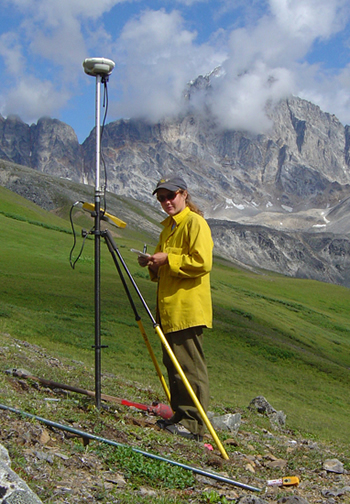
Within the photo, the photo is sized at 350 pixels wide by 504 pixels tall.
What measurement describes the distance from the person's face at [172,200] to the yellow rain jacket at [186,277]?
79 millimetres

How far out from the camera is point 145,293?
32.8 metres

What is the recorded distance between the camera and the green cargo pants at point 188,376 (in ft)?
22.0

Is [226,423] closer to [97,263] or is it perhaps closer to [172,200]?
[97,263]

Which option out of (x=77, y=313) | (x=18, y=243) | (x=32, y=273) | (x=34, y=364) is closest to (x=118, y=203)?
(x=18, y=243)

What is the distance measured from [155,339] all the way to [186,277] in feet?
56.7

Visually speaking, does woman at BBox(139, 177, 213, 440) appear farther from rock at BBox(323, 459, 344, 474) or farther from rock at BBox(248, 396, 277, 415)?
rock at BBox(248, 396, 277, 415)

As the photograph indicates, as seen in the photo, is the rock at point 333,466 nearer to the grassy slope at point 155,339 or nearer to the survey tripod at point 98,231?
the survey tripod at point 98,231

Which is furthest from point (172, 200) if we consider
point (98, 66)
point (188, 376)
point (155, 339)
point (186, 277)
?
point (155, 339)

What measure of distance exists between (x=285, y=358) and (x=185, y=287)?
888 inches

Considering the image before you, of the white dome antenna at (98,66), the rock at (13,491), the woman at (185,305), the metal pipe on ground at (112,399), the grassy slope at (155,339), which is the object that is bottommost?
the grassy slope at (155,339)

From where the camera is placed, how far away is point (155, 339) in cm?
2361

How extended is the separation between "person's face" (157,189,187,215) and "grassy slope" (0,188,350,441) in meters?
3.51

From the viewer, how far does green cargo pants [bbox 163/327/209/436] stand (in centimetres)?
670

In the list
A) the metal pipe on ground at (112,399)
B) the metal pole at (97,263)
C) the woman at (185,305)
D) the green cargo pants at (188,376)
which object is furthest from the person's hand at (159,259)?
the metal pipe on ground at (112,399)
